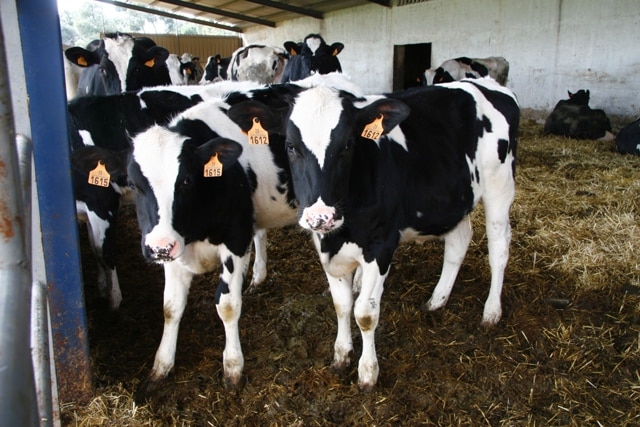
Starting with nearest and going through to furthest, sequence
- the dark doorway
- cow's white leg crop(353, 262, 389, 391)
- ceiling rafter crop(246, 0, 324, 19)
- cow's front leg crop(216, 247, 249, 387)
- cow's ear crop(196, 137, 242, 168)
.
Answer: cow's ear crop(196, 137, 242, 168) → cow's white leg crop(353, 262, 389, 391) → cow's front leg crop(216, 247, 249, 387) → the dark doorway → ceiling rafter crop(246, 0, 324, 19)

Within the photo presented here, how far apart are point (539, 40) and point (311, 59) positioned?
6.14m

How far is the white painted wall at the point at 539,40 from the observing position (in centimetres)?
1057

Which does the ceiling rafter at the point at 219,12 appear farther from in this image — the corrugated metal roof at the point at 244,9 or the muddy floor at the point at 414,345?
the muddy floor at the point at 414,345

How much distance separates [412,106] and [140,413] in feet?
8.31

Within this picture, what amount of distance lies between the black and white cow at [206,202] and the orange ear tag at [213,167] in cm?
1

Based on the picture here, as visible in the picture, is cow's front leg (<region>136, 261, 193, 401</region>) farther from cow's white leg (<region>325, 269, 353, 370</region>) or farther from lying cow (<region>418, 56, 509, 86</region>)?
lying cow (<region>418, 56, 509, 86</region>)

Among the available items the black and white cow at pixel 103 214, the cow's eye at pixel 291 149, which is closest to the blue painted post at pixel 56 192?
the black and white cow at pixel 103 214

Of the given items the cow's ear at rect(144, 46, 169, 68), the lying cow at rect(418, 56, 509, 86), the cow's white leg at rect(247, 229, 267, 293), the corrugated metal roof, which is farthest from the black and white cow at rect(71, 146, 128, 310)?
the corrugated metal roof

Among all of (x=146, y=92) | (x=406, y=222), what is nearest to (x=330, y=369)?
(x=406, y=222)

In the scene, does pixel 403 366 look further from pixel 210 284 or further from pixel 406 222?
pixel 210 284

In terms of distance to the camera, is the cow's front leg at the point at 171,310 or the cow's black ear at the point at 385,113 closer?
the cow's black ear at the point at 385,113

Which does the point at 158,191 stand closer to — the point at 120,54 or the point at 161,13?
the point at 120,54

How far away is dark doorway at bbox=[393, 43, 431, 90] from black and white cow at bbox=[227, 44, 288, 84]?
280 inches

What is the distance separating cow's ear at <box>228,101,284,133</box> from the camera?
292 cm
